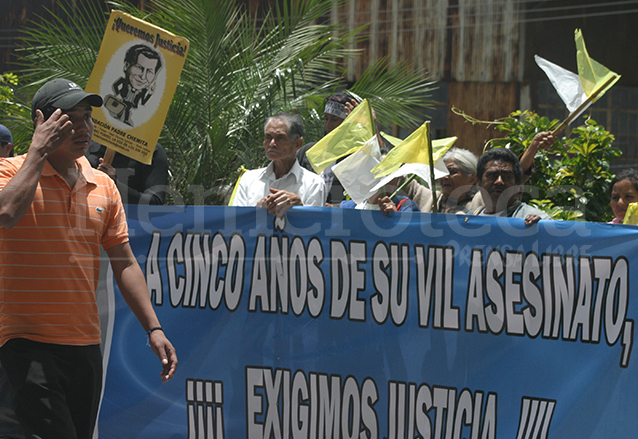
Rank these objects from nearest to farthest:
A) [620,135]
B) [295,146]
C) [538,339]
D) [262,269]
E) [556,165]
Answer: [538,339] → [262,269] → [295,146] → [556,165] → [620,135]

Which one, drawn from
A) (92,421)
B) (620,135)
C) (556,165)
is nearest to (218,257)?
(92,421)

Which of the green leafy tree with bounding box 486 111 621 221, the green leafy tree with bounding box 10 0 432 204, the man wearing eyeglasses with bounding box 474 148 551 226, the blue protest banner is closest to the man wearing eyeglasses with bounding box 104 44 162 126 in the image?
the blue protest banner

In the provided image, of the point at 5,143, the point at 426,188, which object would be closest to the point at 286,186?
the point at 426,188

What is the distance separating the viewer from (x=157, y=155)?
14.3 ft

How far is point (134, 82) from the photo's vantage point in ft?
13.3

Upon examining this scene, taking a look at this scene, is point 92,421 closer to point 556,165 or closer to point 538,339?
point 538,339

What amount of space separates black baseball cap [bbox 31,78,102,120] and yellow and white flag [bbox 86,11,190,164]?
1364mm

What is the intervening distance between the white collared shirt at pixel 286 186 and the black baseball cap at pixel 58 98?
5.58 ft

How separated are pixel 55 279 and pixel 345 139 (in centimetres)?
163

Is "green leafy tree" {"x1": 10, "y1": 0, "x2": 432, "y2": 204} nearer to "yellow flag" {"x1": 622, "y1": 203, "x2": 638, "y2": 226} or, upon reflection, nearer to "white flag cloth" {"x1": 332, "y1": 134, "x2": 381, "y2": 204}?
"white flag cloth" {"x1": 332, "y1": 134, "x2": 381, "y2": 204}

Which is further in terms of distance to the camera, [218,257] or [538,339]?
[218,257]

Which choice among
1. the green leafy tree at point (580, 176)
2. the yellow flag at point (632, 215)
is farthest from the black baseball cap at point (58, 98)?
the green leafy tree at point (580, 176)

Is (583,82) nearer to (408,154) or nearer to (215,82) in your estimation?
(408,154)

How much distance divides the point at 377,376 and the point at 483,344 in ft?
1.79
